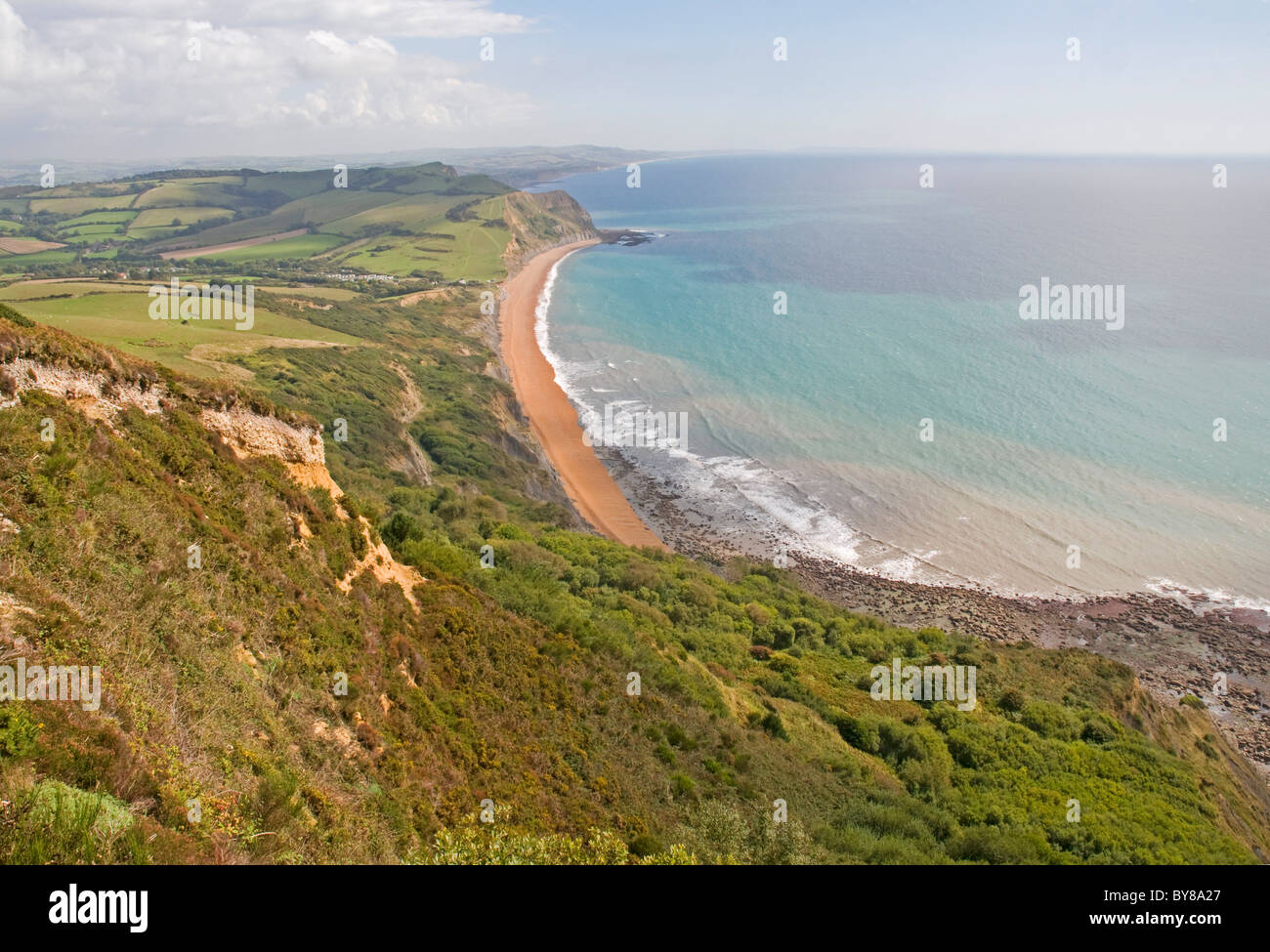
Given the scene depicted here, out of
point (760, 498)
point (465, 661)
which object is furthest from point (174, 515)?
point (760, 498)

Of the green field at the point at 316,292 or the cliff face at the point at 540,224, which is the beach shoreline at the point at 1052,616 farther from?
the cliff face at the point at 540,224

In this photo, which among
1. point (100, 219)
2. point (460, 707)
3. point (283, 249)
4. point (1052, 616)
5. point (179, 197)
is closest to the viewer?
point (460, 707)

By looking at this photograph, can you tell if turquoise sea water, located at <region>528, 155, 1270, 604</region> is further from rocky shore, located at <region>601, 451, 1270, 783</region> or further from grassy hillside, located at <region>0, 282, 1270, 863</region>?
grassy hillside, located at <region>0, 282, 1270, 863</region>

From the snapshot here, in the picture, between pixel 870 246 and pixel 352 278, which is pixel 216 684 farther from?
pixel 870 246

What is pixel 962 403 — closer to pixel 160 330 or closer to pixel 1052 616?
pixel 1052 616

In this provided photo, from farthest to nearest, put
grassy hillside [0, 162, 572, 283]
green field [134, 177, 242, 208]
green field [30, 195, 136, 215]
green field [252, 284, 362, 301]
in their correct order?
green field [134, 177, 242, 208] → green field [30, 195, 136, 215] → grassy hillside [0, 162, 572, 283] → green field [252, 284, 362, 301]

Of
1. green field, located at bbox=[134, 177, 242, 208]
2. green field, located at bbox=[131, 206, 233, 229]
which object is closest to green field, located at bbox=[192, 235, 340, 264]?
green field, located at bbox=[131, 206, 233, 229]

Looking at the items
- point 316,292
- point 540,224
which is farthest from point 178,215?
point 316,292

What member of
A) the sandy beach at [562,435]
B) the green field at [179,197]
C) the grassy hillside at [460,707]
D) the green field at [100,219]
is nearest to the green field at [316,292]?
the sandy beach at [562,435]
